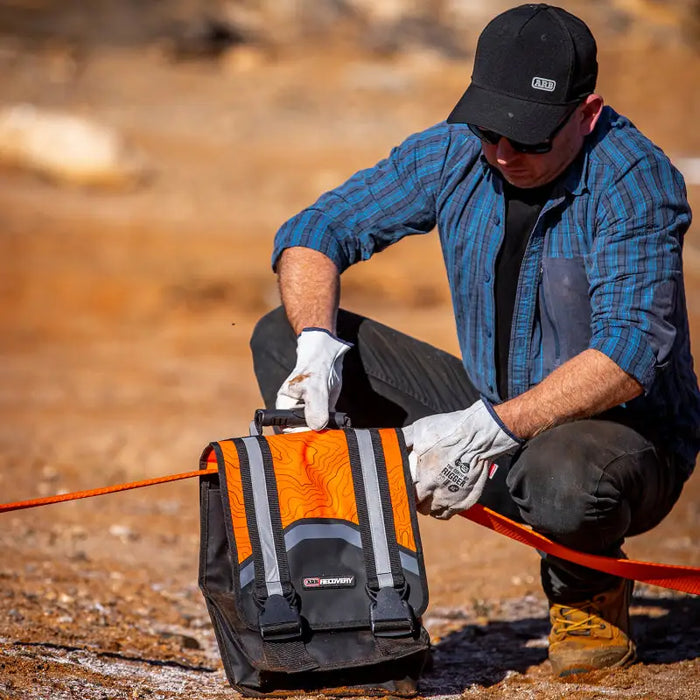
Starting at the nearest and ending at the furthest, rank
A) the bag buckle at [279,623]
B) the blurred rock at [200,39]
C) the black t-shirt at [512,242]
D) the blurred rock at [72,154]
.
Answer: the bag buckle at [279,623]
the black t-shirt at [512,242]
the blurred rock at [72,154]
the blurred rock at [200,39]

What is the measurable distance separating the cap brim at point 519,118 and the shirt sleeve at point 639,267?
240 mm

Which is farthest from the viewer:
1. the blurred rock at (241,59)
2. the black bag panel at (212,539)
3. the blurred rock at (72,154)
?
the blurred rock at (241,59)

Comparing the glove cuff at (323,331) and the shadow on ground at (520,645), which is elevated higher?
the glove cuff at (323,331)

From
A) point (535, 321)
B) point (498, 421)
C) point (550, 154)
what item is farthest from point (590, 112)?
point (498, 421)

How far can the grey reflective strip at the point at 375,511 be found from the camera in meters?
2.51

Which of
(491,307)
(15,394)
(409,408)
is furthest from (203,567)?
(15,394)

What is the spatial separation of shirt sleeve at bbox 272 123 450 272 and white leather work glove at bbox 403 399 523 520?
0.69m

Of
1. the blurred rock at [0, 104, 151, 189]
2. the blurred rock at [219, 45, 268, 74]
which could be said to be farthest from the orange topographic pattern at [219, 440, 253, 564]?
the blurred rock at [219, 45, 268, 74]

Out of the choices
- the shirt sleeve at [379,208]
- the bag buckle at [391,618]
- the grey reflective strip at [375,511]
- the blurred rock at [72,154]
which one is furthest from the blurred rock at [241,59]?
the bag buckle at [391,618]

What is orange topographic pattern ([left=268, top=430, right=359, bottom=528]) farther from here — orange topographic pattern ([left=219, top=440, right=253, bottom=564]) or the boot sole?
the boot sole

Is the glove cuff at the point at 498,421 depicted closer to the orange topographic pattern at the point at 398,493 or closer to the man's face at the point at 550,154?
the orange topographic pattern at the point at 398,493

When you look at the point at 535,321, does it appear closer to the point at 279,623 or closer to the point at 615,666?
the point at 615,666

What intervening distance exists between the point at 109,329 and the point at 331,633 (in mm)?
7173

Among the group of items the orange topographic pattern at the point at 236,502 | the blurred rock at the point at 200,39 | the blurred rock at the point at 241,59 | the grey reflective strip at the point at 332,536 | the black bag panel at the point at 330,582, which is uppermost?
the blurred rock at the point at 200,39
